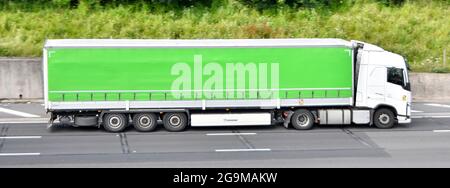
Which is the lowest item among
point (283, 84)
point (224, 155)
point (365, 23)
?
point (224, 155)

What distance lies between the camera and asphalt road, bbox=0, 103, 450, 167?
19828 millimetres

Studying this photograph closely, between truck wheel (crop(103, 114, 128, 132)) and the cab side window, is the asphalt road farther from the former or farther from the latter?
the cab side window

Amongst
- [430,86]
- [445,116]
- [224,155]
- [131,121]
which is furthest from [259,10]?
[224,155]

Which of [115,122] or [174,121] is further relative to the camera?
[174,121]

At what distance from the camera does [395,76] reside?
84.5ft

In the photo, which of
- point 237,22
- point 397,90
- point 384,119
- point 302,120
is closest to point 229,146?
point 302,120

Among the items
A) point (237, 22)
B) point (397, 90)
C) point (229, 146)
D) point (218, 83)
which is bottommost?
point (229, 146)

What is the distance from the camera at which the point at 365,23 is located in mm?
36031

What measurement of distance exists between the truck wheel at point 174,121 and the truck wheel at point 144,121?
39 centimetres

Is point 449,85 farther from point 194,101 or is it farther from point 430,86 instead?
point 194,101

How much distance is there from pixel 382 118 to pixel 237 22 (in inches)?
446

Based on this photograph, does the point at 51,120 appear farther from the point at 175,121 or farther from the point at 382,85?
the point at 382,85

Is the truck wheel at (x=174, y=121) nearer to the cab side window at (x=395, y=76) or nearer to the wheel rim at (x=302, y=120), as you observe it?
the wheel rim at (x=302, y=120)

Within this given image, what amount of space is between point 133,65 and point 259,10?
45.0ft
